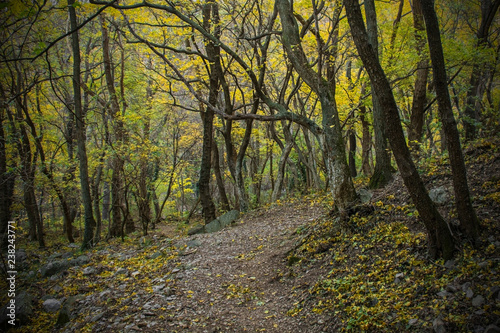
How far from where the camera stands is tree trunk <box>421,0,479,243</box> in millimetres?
3051

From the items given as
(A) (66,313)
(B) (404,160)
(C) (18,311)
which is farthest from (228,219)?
(B) (404,160)

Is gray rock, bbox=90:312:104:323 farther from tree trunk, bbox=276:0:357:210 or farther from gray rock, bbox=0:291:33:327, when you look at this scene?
tree trunk, bbox=276:0:357:210

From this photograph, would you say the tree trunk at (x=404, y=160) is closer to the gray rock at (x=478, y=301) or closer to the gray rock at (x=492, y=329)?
the gray rock at (x=478, y=301)

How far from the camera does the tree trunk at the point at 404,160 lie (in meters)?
3.30

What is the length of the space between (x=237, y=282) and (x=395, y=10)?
13000 millimetres

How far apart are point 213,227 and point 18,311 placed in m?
5.62

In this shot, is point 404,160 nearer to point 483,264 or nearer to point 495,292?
point 483,264

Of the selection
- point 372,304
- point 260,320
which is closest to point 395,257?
point 372,304

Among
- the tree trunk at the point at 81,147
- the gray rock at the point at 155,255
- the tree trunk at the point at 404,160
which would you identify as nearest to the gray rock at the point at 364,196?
the tree trunk at the point at 404,160

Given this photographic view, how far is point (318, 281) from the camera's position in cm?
443

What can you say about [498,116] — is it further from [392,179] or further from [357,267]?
[357,267]

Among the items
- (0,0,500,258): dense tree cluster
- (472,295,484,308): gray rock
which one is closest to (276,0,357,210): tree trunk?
(0,0,500,258): dense tree cluster

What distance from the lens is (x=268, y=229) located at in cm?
803

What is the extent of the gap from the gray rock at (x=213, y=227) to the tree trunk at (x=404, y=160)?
23.5 feet
